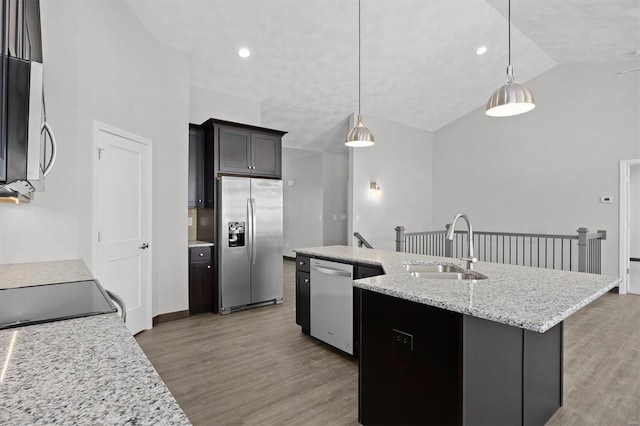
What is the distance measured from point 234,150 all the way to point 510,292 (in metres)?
3.72

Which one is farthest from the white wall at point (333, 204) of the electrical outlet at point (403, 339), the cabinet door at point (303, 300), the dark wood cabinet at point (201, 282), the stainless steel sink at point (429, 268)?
the electrical outlet at point (403, 339)

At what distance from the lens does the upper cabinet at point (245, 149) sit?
14.5 feet

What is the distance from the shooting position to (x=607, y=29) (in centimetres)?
461

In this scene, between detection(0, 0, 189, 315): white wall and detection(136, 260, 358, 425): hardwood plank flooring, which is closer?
detection(136, 260, 358, 425): hardwood plank flooring

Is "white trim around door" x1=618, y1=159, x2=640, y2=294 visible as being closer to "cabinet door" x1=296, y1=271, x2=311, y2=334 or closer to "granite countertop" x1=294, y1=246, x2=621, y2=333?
"granite countertop" x1=294, y1=246, x2=621, y2=333

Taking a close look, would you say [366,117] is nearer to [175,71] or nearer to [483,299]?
[175,71]

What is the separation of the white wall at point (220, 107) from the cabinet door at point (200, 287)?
6.61 ft

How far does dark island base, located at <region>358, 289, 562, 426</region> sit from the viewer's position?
4.94 ft

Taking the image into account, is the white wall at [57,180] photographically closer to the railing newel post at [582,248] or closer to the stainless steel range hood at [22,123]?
the stainless steel range hood at [22,123]

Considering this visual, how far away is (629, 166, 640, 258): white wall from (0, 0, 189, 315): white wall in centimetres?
992

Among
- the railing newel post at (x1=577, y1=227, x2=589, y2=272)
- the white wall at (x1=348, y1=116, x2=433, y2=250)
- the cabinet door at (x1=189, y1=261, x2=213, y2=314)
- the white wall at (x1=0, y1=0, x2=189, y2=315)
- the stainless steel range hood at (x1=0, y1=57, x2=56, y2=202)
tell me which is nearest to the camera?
the stainless steel range hood at (x1=0, y1=57, x2=56, y2=202)

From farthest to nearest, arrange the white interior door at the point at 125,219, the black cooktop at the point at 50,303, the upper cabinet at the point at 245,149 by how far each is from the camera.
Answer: the upper cabinet at the point at 245,149
the white interior door at the point at 125,219
the black cooktop at the point at 50,303

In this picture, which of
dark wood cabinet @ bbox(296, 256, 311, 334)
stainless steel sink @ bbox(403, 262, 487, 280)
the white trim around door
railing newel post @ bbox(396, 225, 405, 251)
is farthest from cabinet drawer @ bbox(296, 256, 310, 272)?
the white trim around door

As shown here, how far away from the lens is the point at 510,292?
1670mm
